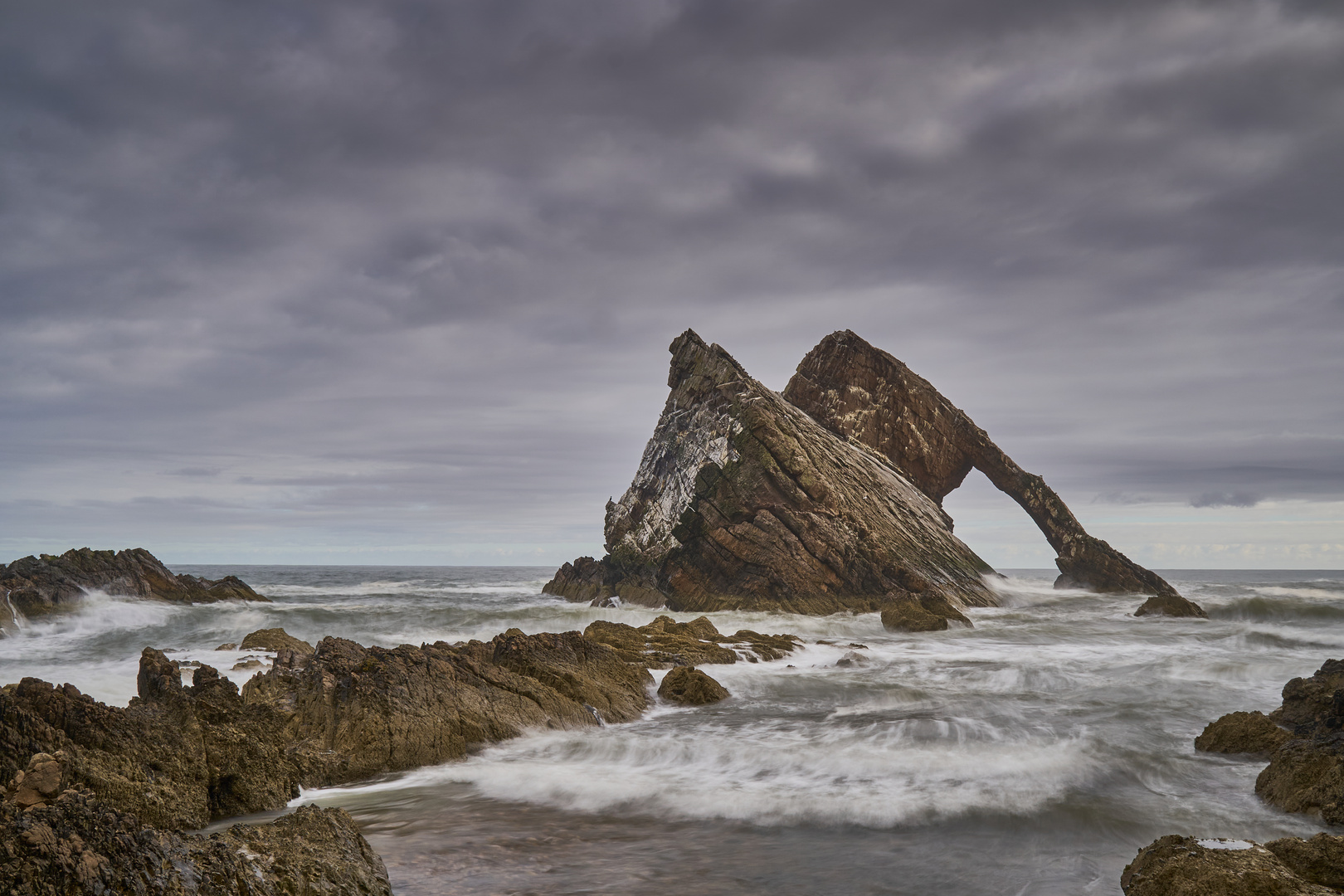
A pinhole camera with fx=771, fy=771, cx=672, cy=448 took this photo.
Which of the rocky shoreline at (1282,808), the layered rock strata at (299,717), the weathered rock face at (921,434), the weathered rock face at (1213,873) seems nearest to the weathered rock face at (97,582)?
the layered rock strata at (299,717)

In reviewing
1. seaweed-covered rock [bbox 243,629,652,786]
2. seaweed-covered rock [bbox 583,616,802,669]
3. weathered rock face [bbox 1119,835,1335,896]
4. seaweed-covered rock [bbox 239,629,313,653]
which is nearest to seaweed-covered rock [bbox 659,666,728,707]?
seaweed-covered rock [bbox 243,629,652,786]

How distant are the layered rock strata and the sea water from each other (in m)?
0.51

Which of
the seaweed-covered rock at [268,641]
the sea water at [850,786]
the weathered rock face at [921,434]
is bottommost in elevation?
the sea water at [850,786]

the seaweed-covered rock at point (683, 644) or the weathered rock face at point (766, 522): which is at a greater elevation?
the weathered rock face at point (766, 522)

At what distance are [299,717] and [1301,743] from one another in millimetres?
11790

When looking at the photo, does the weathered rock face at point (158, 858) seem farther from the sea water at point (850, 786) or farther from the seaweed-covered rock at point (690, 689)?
the seaweed-covered rock at point (690, 689)

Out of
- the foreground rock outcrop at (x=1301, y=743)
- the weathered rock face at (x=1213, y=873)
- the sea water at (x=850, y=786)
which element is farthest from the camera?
the foreground rock outcrop at (x=1301, y=743)

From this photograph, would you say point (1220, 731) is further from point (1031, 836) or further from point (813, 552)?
point (813, 552)

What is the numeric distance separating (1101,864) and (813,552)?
28654 mm

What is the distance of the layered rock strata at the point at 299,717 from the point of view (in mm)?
6445

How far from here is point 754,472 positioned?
36.8 m

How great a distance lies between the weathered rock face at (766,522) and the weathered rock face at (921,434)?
388cm

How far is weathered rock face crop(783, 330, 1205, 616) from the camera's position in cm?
4744

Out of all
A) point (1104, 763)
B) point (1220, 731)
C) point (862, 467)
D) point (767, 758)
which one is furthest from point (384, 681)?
point (862, 467)
